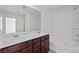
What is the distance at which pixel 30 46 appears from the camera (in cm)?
145

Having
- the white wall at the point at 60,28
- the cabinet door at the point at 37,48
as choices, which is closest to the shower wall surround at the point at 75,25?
the white wall at the point at 60,28

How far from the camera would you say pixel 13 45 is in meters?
1.17

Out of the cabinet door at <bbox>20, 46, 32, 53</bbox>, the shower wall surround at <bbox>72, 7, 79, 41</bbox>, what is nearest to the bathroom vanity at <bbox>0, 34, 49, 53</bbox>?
the cabinet door at <bbox>20, 46, 32, 53</bbox>

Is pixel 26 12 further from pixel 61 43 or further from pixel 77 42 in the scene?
pixel 77 42

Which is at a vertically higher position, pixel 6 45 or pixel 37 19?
pixel 37 19

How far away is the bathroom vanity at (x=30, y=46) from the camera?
1149 mm

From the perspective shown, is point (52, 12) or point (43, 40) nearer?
point (52, 12)

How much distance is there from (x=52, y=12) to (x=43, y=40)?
54cm

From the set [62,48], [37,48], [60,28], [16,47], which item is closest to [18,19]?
[16,47]

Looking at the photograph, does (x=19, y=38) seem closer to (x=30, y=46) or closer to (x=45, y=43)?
(x=30, y=46)

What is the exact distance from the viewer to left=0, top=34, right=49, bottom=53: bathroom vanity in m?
1.15

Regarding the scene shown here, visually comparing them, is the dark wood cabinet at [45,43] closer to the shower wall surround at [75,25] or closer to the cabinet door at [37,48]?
the cabinet door at [37,48]

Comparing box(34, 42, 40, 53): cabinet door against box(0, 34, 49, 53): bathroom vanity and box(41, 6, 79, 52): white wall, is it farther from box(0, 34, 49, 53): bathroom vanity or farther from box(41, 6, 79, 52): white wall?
box(41, 6, 79, 52): white wall
